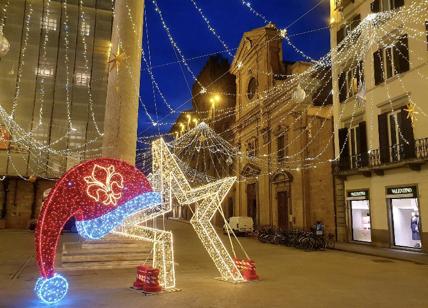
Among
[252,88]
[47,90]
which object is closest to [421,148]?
[252,88]

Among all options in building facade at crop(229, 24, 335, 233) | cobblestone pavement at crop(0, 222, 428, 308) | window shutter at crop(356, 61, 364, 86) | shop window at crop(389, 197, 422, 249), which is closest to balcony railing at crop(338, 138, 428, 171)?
shop window at crop(389, 197, 422, 249)

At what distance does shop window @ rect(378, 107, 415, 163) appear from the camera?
19.3 m

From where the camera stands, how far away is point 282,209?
3156 cm

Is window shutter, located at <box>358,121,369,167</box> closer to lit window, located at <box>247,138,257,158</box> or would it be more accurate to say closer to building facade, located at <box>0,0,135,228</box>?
lit window, located at <box>247,138,257,158</box>

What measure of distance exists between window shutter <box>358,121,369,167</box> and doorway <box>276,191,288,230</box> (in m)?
8.89

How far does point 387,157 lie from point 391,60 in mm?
5152

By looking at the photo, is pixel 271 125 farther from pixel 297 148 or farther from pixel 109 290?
pixel 109 290

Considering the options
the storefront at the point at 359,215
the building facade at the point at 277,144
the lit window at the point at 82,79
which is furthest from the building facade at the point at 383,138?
the lit window at the point at 82,79

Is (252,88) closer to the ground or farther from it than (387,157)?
Answer: farther from it

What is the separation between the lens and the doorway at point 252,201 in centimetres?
3695

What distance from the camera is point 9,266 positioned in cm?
1332

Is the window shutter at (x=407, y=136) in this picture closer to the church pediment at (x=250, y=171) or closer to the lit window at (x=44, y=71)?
the church pediment at (x=250, y=171)

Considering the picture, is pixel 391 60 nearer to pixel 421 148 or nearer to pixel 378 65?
pixel 378 65

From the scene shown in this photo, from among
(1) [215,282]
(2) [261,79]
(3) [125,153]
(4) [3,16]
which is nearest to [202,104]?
(2) [261,79]
